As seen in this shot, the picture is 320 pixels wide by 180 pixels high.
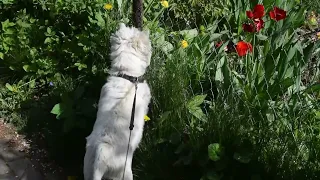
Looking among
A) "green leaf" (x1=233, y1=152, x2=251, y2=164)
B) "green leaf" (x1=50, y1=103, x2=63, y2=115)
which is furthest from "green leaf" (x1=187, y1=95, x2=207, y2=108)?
"green leaf" (x1=50, y1=103, x2=63, y2=115)

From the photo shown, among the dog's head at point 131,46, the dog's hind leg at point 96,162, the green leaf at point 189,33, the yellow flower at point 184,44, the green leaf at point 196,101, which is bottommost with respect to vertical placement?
the dog's hind leg at point 96,162

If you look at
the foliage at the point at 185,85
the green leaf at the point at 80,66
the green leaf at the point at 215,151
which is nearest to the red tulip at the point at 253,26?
the foliage at the point at 185,85

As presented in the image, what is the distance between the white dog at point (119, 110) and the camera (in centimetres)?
345

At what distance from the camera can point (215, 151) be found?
144 inches

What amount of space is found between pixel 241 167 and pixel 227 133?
0.27 m

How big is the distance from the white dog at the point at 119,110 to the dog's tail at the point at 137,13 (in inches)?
13.6

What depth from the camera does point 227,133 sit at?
377cm

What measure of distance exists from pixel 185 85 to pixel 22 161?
4.91 feet

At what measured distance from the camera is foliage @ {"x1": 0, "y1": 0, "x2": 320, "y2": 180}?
373 centimetres

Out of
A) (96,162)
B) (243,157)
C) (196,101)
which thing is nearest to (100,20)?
(196,101)

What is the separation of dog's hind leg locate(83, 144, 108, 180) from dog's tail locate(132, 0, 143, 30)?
1305 mm

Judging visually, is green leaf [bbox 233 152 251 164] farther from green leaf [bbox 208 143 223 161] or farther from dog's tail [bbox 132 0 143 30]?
dog's tail [bbox 132 0 143 30]

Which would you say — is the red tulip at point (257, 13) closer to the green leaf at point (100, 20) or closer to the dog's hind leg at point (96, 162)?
the green leaf at point (100, 20)

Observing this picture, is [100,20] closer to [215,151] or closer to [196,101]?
[196,101]
